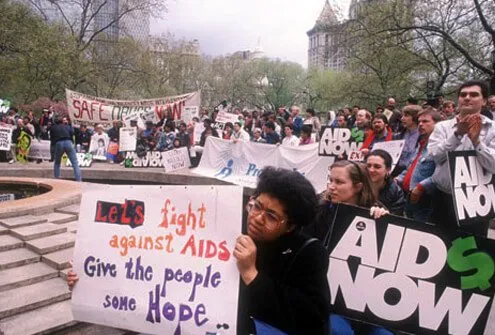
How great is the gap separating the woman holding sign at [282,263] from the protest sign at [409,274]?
0.78 metres

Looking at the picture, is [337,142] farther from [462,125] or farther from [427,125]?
[462,125]

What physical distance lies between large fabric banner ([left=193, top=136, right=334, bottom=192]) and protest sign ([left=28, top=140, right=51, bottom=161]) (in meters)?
6.14

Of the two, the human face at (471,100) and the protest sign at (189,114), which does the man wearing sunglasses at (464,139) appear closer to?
the human face at (471,100)

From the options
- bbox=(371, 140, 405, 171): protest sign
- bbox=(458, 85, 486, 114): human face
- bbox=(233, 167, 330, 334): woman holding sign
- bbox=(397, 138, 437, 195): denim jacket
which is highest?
bbox=(458, 85, 486, 114): human face

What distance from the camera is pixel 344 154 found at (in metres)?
7.30

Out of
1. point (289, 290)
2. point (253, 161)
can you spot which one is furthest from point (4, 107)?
point (289, 290)

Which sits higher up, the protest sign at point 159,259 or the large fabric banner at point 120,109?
the large fabric banner at point 120,109

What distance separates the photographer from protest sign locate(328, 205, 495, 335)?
8.26 feet

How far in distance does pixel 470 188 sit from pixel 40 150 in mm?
14277

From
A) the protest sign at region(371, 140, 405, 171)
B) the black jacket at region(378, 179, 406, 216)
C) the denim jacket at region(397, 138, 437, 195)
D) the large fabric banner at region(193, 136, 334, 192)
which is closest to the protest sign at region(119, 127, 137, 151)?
the large fabric banner at region(193, 136, 334, 192)

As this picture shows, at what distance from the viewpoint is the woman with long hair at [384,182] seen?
366 centimetres

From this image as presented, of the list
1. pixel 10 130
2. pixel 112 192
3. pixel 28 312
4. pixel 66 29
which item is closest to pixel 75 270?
pixel 112 192

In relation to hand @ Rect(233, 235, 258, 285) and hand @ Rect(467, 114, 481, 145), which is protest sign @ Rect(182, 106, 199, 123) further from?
hand @ Rect(233, 235, 258, 285)

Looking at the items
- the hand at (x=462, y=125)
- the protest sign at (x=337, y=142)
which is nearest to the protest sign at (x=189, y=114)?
the protest sign at (x=337, y=142)
